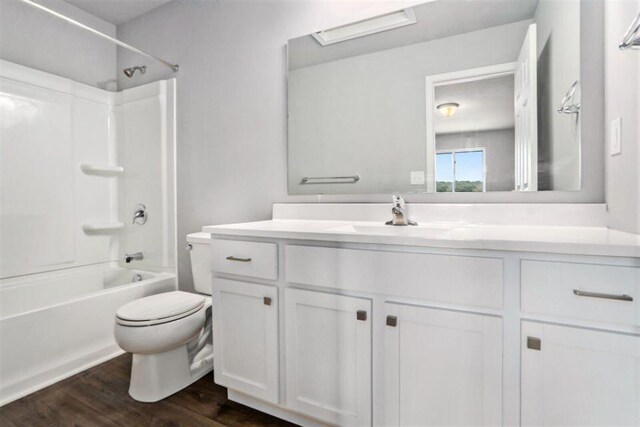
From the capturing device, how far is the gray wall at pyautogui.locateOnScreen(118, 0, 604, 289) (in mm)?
1890

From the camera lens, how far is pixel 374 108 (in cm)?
165

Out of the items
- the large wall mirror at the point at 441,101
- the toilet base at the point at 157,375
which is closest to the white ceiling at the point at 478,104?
the large wall mirror at the point at 441,101

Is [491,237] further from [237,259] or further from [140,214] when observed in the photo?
[140,214]

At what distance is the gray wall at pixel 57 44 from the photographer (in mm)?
2102

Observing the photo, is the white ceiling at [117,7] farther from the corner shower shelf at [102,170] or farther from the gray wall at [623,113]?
the gray wall at [623,113]

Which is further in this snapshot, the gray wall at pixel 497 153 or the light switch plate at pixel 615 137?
the gray wall at pixel 497 153

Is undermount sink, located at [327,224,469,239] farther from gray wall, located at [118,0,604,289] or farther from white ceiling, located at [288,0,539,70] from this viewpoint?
white ceiling, located at [288,0,539,70]

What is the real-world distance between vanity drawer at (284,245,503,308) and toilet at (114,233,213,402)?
2.26 feet

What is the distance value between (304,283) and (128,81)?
2.44 meters

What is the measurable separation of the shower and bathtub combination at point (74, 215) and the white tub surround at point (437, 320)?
990mm

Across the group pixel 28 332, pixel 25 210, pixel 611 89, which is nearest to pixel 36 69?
pixel 25 210

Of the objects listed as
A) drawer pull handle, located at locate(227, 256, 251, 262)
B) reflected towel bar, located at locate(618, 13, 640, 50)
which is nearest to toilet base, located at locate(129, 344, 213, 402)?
drawer pull handle, located at locate(227, 256, 251, 262)

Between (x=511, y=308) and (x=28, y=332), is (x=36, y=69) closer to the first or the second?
(x=28, y=332)

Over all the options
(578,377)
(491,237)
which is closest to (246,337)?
(491,237)
